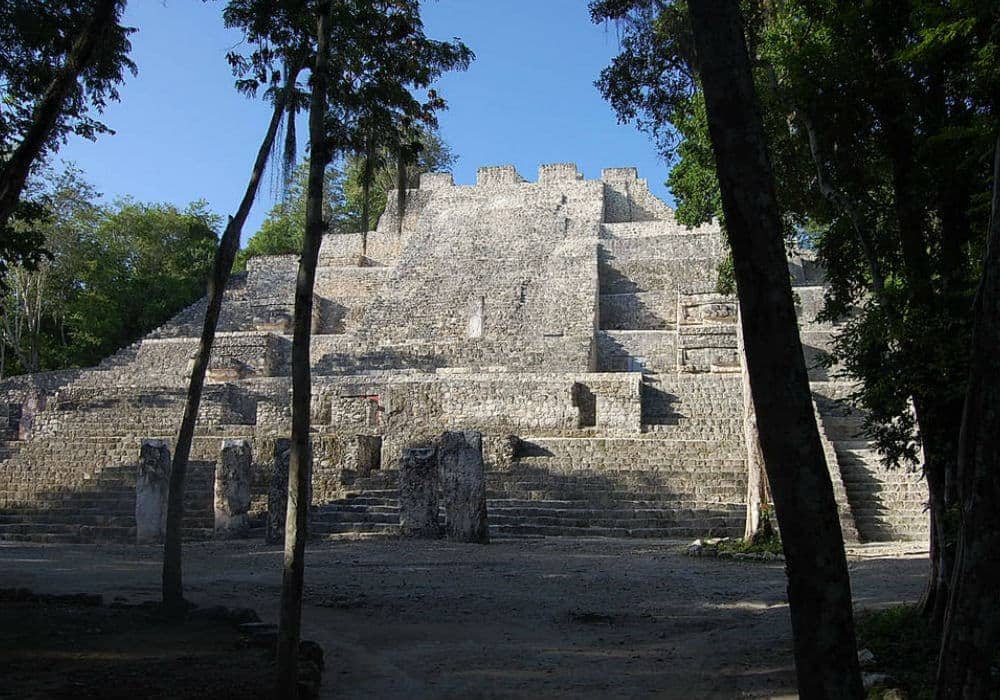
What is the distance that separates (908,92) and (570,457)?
33.4 ft

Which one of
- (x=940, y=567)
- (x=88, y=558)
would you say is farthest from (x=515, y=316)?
(x=940, y=567)

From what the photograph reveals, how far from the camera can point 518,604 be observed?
23.7 feet

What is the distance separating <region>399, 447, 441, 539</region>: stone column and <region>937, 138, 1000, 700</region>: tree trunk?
9.35 m

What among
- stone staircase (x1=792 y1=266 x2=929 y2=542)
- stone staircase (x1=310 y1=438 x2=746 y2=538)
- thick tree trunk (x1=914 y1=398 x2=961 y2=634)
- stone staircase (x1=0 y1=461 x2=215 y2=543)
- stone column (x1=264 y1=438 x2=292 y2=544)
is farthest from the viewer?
stone staircase (x1=0 y1=461 x2=215 y2=543)

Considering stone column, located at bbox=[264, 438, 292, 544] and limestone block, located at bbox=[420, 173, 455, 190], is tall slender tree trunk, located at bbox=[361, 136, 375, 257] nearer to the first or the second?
stone column, located at bbox=[264, 438, 292, 544]

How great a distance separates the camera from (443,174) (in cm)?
3778

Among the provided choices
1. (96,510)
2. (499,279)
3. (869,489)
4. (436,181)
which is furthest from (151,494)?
(436,181)

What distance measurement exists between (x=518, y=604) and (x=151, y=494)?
7.83 meters

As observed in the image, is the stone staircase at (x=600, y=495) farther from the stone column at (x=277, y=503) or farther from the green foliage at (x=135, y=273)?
the green foliage at (x=135, y=273)

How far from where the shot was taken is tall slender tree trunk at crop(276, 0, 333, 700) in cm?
404

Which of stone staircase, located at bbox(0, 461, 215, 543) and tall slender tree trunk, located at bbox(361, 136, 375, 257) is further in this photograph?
stone staircase, located at bbox(0, 461, 215, 543)

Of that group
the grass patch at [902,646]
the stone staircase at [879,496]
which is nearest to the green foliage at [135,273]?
the stone staircase at [879,496]

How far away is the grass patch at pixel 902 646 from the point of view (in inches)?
163

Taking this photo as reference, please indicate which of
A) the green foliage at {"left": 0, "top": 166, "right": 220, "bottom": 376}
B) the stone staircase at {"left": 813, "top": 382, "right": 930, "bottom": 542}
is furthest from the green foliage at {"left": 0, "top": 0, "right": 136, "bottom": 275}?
the green foliage at {"left": 0, "top": 166, "right": 220, "bottom": 376}
